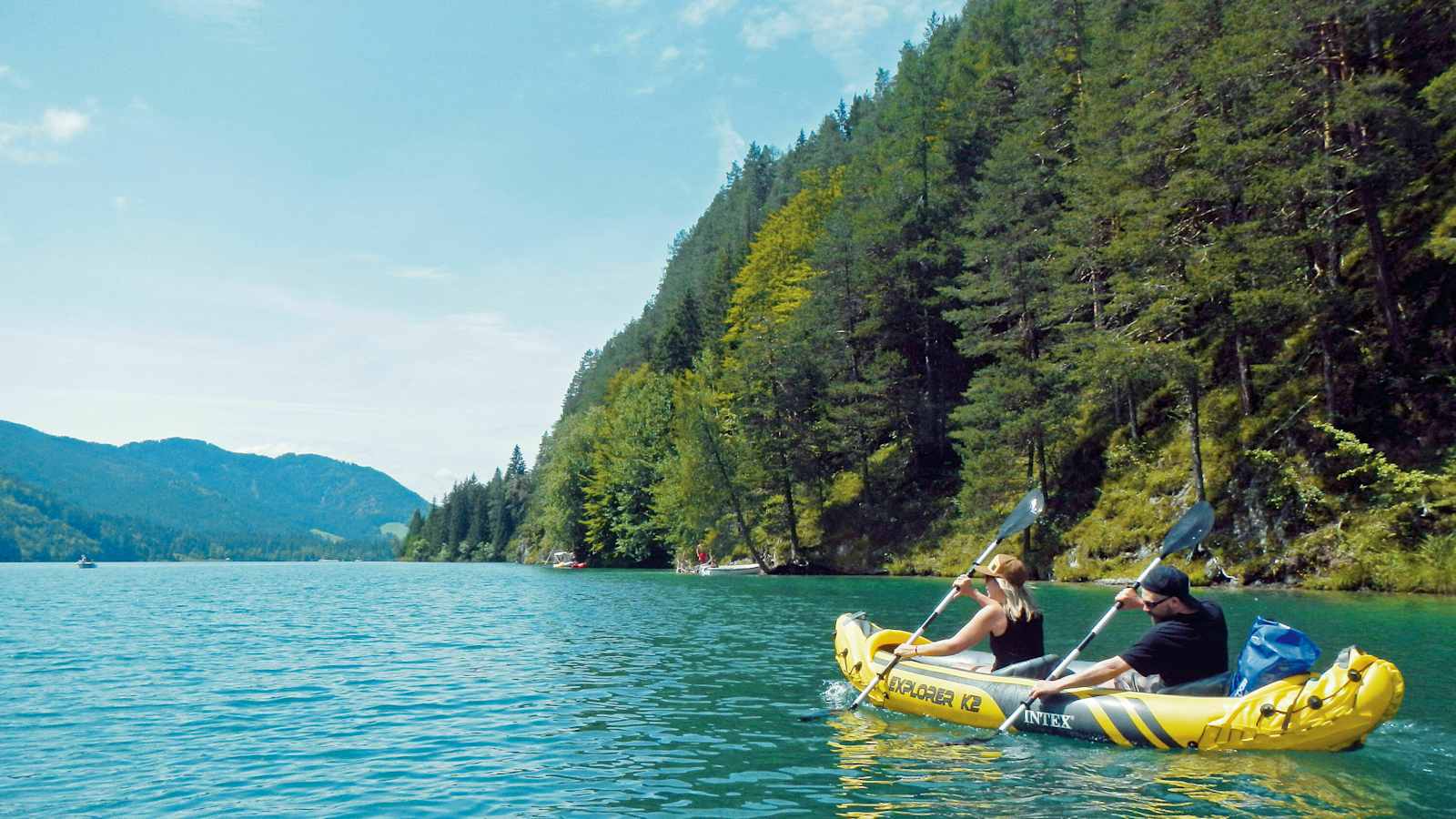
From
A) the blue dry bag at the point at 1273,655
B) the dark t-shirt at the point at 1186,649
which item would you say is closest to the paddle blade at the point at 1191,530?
the dark t-shirt at the point at 1186,649

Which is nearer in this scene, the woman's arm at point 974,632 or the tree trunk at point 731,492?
the woman's arm at point 974,632

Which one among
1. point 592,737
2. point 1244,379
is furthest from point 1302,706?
point 1244,379

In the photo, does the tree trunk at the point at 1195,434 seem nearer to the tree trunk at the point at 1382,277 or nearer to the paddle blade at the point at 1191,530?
the tree trunk at the point at 1382,277

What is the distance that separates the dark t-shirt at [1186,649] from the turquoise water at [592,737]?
3.47ft

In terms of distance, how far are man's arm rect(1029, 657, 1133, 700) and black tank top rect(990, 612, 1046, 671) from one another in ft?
3.19

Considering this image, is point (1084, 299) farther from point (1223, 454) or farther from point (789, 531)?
point (789, 531)

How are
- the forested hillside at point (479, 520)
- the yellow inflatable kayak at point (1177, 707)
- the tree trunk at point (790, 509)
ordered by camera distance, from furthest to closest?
the forested hillside at point (479, 520) < the tree trunk at point (790, 509) < the yellow inflatable kayak at point (1177, 707)

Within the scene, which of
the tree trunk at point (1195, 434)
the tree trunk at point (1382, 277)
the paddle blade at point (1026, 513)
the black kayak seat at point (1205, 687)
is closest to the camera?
the black kayak seat at point (1205, 687)

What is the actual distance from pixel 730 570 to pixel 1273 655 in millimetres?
43014

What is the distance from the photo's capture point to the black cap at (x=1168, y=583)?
9578 millimetres

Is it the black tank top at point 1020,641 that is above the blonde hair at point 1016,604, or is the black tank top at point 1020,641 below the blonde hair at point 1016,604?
below

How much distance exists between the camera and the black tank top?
11.3 meters

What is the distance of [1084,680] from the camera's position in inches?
404

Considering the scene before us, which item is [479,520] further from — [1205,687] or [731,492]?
[1205,687]
